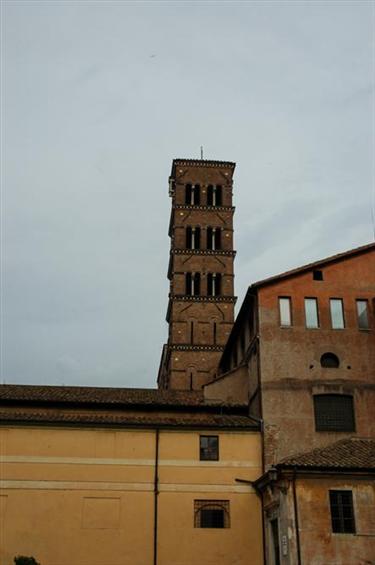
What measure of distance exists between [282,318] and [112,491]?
1137 cm

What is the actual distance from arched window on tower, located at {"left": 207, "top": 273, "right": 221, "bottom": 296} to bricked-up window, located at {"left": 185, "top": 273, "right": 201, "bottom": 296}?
923mm

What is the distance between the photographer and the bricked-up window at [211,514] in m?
29.8

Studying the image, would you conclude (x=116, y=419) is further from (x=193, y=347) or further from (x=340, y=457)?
(x=193, y=347)

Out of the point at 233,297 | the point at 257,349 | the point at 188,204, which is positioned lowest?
the point at 257,349

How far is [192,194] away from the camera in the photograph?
215ft

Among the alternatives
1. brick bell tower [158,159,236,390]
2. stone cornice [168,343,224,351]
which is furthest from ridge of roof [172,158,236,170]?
stone cornice [168,343,224,351]

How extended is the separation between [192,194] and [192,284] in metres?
9.80

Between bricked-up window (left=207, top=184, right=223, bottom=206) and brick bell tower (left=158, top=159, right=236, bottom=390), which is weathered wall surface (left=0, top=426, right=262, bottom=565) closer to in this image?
brick bell tower (left=158, top=159, right=236, bottom=390)

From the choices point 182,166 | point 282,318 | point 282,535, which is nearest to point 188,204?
point 182,166

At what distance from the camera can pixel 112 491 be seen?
98.7 ft

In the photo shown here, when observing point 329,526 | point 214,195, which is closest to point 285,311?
point 329,526

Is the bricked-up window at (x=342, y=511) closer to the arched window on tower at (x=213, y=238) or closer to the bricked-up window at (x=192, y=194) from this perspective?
the arched window on tower at (x=213, y=238)

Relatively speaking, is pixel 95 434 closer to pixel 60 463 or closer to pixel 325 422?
pixel 60 463

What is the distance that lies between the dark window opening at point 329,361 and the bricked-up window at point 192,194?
115 feet
